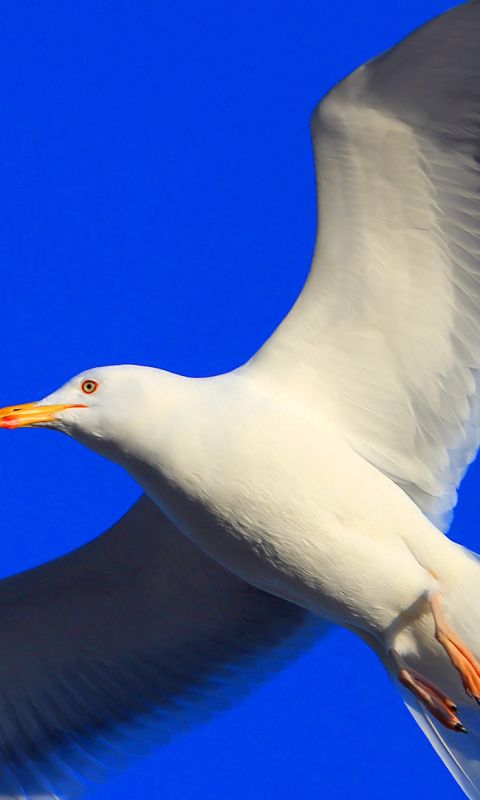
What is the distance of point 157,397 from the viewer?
394 cm

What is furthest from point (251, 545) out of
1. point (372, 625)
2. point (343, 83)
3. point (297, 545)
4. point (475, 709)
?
point (343, 83)

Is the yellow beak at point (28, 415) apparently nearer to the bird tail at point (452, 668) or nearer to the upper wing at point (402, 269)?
the upper wing at point (402, 269)

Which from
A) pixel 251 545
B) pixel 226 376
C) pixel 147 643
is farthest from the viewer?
pixel 147 643

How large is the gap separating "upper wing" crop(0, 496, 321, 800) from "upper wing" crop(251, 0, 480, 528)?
2.84 feet

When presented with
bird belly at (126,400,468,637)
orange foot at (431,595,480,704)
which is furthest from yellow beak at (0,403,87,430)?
orange foot at (431,595,480,704)

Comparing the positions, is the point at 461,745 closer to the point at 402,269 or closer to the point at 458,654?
the point at 458,654

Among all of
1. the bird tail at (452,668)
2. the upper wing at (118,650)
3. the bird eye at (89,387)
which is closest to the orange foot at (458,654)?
the bird tail at (452,668)

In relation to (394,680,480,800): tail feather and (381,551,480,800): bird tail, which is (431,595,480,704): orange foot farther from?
(394,680,480,800): tail feather

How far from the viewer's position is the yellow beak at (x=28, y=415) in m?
3.97

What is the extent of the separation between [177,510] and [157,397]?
35cm

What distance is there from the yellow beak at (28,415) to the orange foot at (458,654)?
1279 millimetres

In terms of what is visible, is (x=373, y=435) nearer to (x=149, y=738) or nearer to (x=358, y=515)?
(x=358, y=515)

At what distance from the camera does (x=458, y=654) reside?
12.8ft

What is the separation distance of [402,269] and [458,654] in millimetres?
1278
